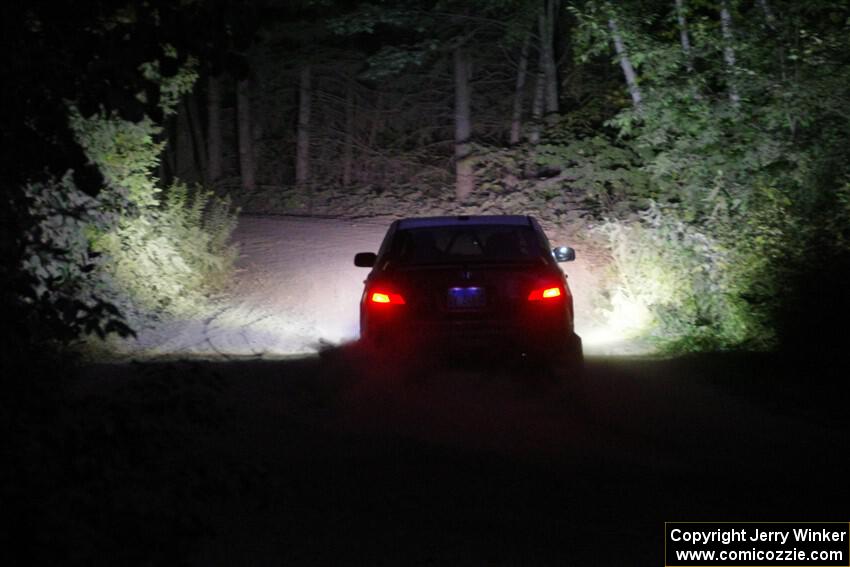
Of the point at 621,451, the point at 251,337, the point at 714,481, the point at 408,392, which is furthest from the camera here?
the point at 251,337

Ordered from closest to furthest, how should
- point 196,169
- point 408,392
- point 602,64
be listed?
point 408,392 < point 602,64 < point 196,169

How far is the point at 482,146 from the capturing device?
25547 millimetres

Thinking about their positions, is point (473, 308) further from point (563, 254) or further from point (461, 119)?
point (461, 119)

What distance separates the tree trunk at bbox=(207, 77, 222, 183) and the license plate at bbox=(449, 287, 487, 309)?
2588 centimetres

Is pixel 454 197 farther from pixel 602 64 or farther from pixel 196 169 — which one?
pixel 196 169

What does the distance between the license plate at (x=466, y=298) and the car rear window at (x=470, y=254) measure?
1.17 feet

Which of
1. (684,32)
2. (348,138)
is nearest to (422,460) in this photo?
(684,32)

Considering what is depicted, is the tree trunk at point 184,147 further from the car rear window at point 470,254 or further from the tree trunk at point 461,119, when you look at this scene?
the car rear window at point 470,254

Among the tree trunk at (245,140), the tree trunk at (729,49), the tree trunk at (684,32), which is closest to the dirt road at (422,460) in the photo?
the tree trunk at (729,49)

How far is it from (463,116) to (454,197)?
197 centimetres

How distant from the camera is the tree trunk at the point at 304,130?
33.2 meters

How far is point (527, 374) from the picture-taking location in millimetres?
10938

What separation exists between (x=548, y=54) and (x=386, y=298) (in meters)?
16.2

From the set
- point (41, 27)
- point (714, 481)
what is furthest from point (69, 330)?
point (714, 481)
